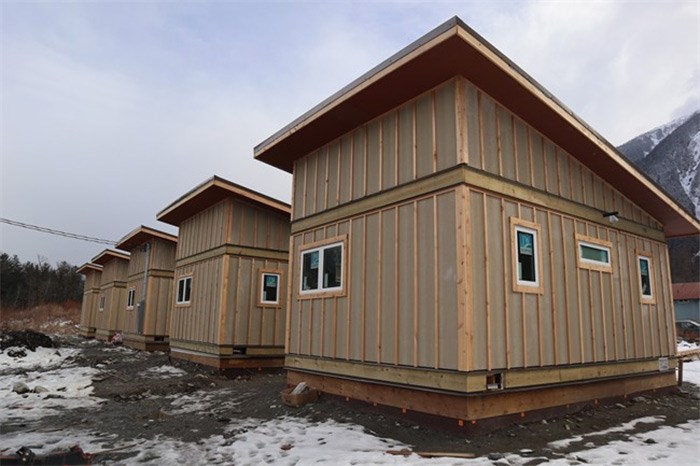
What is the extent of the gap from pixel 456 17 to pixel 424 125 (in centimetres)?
177

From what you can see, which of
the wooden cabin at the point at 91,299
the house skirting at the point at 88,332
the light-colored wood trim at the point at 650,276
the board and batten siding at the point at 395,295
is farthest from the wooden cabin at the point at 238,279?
the house skirting at the point at 88,332

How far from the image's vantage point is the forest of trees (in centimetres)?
4881

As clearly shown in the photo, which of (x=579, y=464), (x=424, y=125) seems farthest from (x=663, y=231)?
(x=579, y=464)

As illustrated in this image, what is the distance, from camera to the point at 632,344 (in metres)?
9.12

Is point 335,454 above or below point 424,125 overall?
below

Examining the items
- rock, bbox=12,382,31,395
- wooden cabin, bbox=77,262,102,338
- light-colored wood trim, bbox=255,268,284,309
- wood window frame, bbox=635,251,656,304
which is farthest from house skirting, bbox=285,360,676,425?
wooden cabin, bbox=77,262,102,338

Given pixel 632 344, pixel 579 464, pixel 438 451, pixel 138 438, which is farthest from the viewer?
pixel 632 344

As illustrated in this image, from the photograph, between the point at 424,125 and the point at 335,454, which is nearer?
the point at 335,454

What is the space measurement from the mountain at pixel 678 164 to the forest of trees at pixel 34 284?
78.3 metres

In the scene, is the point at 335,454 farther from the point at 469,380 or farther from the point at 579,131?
the point at 579,131

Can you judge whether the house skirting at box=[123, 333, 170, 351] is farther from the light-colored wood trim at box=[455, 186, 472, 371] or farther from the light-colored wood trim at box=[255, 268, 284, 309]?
the light-colored wood trim at box=[455, 186, 472, 371]

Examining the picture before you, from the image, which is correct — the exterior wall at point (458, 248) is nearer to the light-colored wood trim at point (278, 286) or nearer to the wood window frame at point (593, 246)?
the wood window frame at point (593, 246)

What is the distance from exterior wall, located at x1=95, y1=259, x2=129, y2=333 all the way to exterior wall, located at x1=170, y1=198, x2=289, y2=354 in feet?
44.1

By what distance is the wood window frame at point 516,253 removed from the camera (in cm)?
699
